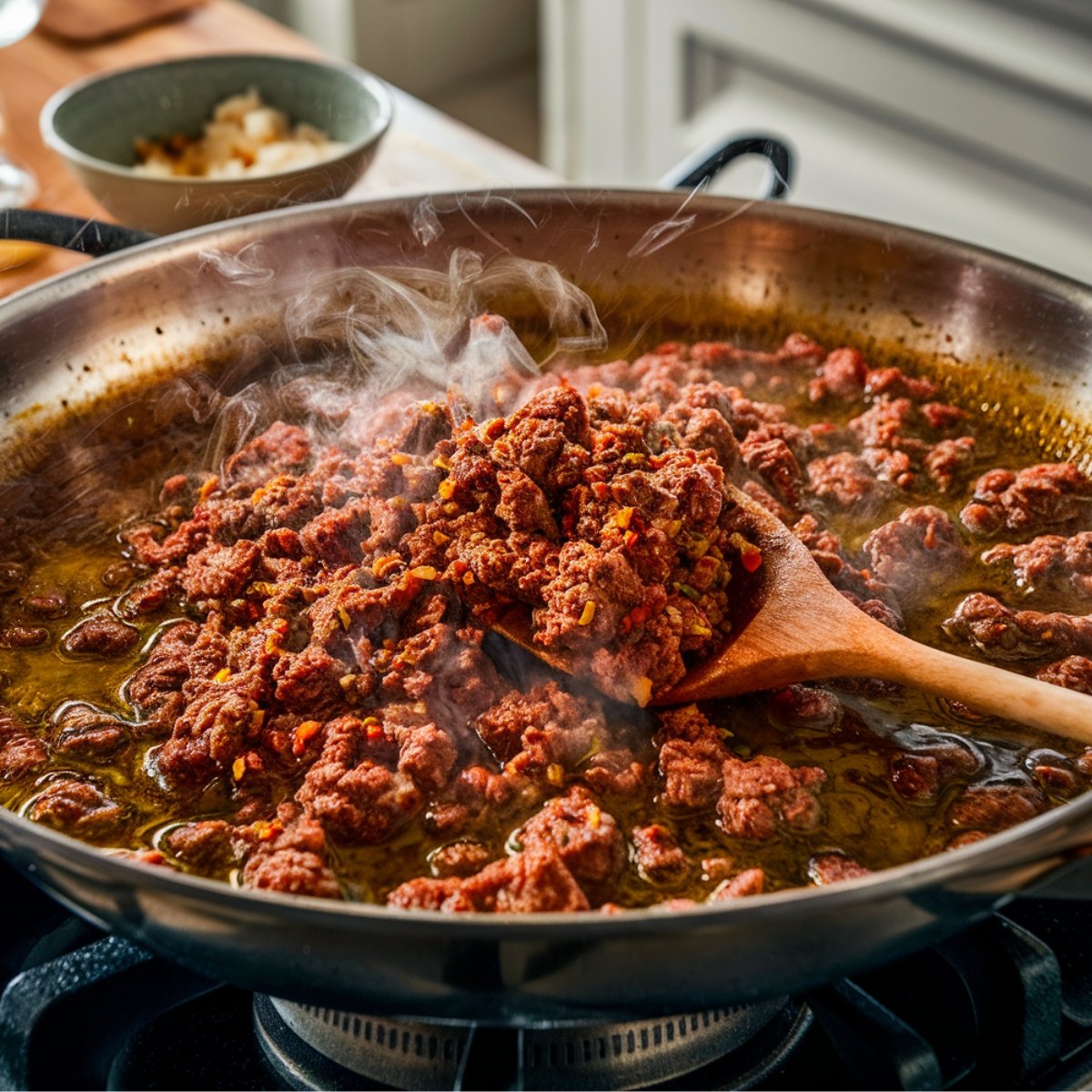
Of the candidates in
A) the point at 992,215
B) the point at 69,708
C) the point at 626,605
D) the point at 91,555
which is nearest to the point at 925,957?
the point at 626,605

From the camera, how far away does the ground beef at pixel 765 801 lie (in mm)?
1309

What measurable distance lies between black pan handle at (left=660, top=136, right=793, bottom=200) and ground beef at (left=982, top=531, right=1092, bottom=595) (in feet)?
2.42

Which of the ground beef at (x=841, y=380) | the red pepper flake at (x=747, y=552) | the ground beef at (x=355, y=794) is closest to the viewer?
the ground beef at (x=355, y=794)

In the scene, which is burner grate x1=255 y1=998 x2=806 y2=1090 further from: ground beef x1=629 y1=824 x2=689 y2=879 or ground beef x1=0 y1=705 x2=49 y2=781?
ground beef x1=0 y1=705 x2=49 y2=781

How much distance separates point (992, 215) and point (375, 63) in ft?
8.92

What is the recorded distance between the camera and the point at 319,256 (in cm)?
195

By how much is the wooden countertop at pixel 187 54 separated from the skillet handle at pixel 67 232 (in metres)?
0.39

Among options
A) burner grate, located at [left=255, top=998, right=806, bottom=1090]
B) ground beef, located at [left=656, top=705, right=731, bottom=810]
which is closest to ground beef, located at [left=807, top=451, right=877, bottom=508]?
ground beef, located at [left=656, top=705, right=731, bottom=810]

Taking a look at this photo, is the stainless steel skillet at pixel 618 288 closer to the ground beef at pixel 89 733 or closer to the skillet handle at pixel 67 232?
the skillet handle at pixel 67 232

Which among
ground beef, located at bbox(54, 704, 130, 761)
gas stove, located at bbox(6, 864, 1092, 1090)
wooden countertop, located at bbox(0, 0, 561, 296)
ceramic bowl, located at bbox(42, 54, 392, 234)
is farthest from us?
wooden countertop, located at bbox(0, 0, 561, 296)

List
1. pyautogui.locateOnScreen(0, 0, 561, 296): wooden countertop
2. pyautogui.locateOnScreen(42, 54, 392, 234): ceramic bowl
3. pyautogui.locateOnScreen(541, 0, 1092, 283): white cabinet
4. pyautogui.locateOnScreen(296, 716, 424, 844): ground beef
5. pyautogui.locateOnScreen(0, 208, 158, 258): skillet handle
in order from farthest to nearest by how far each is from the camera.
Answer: pyautogui.locateOnScreen(541, 0, 1092, 283): white cabinet < pyautogui.locateOnScreen(0, 0, 561, 296): wooden countertop < pyautogui.locateOnScreen(42, 54, 392, 234): ceramic bowl < pyautogui.locateOnScreen(0, 208, 158, 258): skillet handle < pyautogui.locateOnScreen(296, 716, 424, 844): ground beef

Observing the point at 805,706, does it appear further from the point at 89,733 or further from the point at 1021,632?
the point at 89,733

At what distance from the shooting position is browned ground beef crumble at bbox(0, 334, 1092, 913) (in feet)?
4.24

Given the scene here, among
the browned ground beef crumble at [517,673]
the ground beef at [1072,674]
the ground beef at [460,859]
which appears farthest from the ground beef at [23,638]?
the ground beef at [1072,674]
